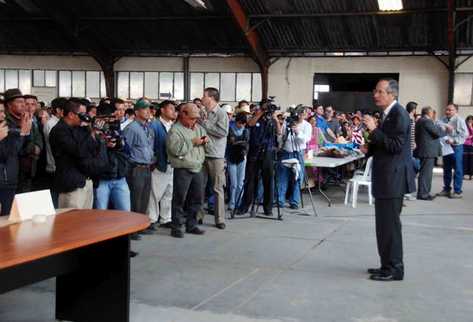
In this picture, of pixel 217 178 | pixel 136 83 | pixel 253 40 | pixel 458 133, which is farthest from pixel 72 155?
pixel 136 83

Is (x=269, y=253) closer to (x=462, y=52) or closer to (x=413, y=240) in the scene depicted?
(x=413, y=240)

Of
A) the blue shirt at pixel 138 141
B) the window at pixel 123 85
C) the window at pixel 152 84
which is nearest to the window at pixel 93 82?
the window at pixel 123 85

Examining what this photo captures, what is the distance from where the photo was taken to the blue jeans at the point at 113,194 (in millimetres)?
A: 5754

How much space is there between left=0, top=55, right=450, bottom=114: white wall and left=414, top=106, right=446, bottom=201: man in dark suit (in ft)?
26.2

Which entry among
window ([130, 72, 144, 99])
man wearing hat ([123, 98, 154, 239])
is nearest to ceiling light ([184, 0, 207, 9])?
window ([130, 72, 144, 99])

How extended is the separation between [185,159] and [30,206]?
9.16 feet

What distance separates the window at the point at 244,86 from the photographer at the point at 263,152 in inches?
466

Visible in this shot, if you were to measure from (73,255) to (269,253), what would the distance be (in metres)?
2.65

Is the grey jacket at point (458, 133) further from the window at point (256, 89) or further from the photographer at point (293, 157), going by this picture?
the window at point (256, 89)

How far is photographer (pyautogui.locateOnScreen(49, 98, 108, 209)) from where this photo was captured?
16.5 feet

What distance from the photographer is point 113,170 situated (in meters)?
5.65

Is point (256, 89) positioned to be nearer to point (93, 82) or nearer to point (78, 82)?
point (93, 82)

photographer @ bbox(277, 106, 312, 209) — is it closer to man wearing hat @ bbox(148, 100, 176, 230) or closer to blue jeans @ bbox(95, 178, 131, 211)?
man wearing hat @ bbox(148, 100, 176, 230)

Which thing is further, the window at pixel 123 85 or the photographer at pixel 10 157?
the window at pixel 123 85
